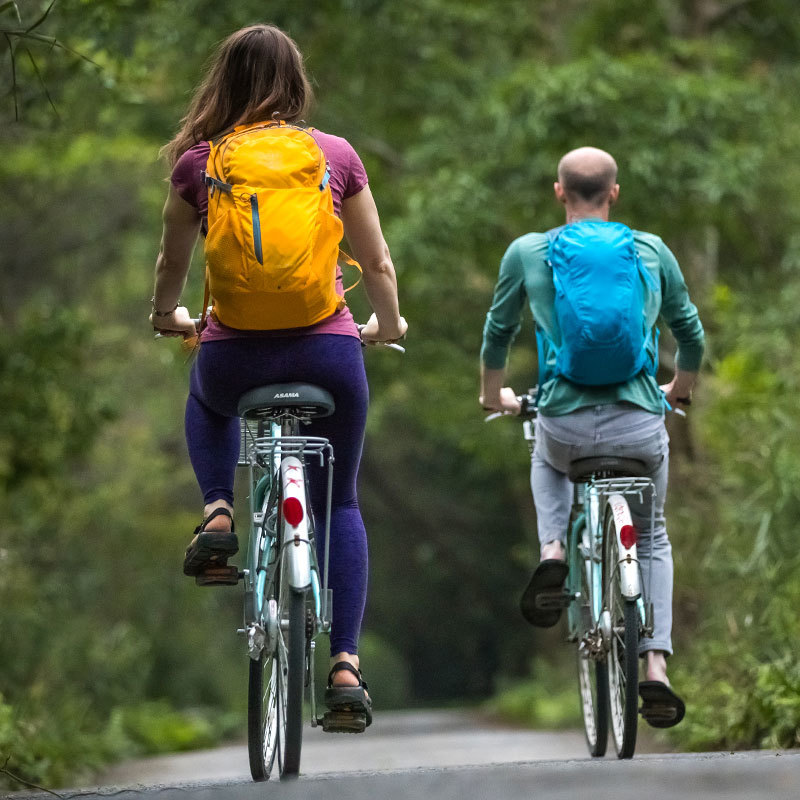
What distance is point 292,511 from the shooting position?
4293 mm

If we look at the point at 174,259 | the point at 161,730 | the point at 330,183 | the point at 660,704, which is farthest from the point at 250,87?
the point at 161,730

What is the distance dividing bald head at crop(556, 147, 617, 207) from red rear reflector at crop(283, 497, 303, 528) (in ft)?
6.26

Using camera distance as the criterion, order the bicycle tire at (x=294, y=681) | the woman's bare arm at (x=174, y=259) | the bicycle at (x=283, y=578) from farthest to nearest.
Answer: the woman's bare arm at (x=174, y=259) < the bicycle at (x=283, y=578) < the bicycle tire at (x=294, y=681)

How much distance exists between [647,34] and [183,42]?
199 inches

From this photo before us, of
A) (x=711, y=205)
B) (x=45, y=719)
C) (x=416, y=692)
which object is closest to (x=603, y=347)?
(x=45, y=719)

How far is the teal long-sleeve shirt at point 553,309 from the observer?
5441 millimetres

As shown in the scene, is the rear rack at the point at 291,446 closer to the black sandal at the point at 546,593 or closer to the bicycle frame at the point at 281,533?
the bicycle frame at the point at 281,533

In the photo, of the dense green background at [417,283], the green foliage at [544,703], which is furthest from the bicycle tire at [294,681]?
the green foliage at [544,703]

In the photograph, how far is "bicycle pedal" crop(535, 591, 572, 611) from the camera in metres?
5.77

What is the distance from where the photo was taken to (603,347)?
5.29 metres

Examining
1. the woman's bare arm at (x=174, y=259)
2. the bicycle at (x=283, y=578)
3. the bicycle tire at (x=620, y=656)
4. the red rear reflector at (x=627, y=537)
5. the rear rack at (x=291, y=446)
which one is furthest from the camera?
the red rear reflector at (x=627, y=537)

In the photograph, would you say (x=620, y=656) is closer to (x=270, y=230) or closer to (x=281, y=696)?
(x=281, y=696)

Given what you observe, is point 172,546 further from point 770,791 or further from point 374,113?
point 770,791

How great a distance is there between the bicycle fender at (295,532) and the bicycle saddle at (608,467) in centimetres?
138
